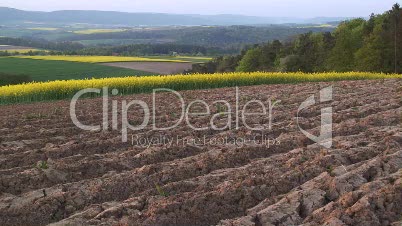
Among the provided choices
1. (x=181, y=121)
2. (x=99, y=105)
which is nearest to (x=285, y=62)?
(x=99, y=105)

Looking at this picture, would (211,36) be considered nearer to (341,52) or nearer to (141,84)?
(341,52)

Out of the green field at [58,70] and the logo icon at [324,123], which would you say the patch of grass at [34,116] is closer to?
the logo icon at [324,123]

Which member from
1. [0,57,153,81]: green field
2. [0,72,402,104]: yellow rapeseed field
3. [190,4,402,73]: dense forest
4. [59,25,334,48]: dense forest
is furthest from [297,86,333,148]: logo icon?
[59,25,334,48]: dense forest

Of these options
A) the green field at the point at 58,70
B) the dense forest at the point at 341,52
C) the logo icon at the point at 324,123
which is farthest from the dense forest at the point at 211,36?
the logo icon at the point at 324,123

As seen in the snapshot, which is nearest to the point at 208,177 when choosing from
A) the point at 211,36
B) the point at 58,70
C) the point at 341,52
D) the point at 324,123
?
the point at 324,123

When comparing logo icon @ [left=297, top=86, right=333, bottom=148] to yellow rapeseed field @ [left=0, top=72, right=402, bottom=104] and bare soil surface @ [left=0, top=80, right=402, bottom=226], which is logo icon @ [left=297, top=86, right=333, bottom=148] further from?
yellow rapeseed field @ [left=0, top=72, right=402, bottom=104]

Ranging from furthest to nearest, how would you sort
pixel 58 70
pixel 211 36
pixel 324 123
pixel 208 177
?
pixel 211 36
pixel 58 70
pixel 324 123
pixel 208 177
